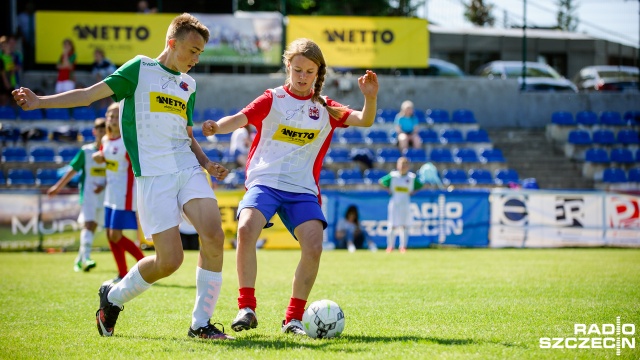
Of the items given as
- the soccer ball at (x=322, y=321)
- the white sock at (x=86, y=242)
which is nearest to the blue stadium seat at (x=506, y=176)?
the white sock at (x=86, y=242)

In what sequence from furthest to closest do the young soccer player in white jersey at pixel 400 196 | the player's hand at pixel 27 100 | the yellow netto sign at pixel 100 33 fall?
the yellow netto sign at pixel 100 33
the young soccer player in white jersey at pixel 400 196
the player's hand at pixel 27 100

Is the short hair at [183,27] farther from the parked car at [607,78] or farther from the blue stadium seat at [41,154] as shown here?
the parked car at [607,78]

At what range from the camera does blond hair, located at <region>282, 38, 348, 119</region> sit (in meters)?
6.49

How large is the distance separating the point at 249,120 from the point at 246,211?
28.6 inches

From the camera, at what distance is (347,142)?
2302 cm

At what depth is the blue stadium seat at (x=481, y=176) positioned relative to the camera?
21781mm

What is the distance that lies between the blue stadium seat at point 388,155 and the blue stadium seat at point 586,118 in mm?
6626

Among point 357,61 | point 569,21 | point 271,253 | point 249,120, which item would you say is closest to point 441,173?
point 357,61

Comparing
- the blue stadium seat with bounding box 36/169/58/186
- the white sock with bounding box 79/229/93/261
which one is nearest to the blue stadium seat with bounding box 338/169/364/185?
the blue stadium seat with bounding box 36/169/58/186

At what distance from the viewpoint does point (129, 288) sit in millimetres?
6254

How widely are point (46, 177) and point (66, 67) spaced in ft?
14.5

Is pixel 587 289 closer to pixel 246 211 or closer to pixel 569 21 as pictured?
pixel 246 211

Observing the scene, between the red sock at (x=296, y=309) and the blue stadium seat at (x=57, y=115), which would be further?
the blue stadium seat at (x=57, y=115)

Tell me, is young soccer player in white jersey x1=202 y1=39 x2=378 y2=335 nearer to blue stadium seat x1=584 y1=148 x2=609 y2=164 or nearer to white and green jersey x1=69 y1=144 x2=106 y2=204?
white and green jersey x1=69 y1=144 x2=106 y2=204
